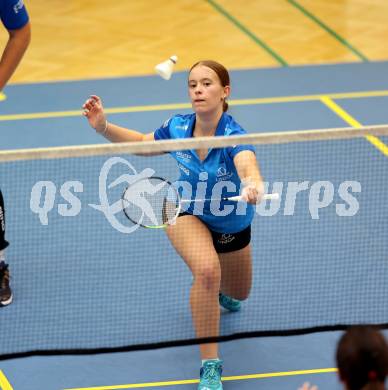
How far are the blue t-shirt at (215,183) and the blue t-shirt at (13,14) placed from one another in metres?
1.21

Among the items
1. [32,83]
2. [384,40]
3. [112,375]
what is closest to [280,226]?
[112,375]

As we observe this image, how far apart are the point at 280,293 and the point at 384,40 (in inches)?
254

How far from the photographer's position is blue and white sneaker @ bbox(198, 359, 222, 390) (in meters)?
5.81

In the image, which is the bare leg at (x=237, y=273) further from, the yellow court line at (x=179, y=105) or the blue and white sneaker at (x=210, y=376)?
the yellow court line at (x=179, y=105)

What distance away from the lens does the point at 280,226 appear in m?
7.69

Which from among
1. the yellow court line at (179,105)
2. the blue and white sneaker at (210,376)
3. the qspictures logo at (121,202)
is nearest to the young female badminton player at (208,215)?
the blue and white sneaker at (210,376)

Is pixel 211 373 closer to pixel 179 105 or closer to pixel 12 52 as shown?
pixel 12 52

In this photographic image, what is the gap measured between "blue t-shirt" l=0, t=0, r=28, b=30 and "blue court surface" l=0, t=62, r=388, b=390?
1.91 m

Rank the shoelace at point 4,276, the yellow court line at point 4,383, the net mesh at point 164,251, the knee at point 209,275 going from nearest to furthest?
the knee at point 209,275, the yellow court line at point 4,383, the net mesh at point 164,251, the shoelace at point 4,276

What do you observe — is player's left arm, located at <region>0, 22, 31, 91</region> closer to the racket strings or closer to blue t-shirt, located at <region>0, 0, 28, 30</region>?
blue t-shirt, located at <region>0, 0, 28, 30</region>

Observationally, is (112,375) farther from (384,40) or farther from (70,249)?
(384,40)

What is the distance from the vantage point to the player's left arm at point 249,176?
5.27 meters

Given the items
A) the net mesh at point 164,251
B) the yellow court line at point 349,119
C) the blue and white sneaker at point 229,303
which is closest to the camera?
the net mesh at point 164,251

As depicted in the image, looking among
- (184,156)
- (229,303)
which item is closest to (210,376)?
(229,303)
